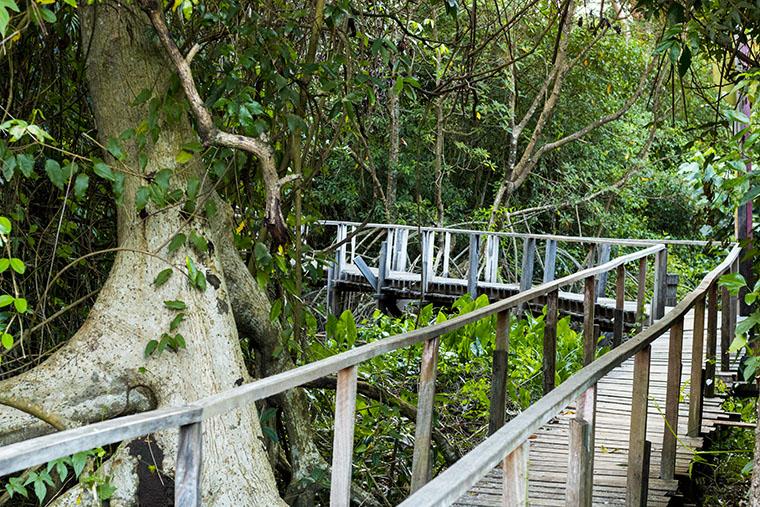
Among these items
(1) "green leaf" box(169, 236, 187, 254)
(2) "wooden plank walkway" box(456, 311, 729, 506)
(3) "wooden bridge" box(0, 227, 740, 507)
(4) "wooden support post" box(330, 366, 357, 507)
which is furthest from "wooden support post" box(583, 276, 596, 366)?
(4) "wooden support post" box(330, 366, 357, 507)

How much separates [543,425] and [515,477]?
172 cm

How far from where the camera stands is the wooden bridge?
5.60ft

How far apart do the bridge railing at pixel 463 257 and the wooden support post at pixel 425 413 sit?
23.4 feet

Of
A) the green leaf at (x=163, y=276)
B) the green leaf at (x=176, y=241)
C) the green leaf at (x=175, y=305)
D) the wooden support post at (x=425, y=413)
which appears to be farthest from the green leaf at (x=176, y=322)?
the wooden support post at (x=425, y=413)

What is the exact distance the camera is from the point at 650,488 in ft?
13.6

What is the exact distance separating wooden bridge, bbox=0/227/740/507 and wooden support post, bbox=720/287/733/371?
0.05 feet

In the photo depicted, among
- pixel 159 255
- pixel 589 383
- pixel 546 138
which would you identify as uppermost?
pixel 546 138

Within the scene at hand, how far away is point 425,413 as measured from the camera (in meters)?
3.78

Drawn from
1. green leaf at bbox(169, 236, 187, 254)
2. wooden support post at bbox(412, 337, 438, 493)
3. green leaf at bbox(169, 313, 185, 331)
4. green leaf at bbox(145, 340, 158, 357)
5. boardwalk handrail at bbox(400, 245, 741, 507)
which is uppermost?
green leaf at bbox(169, 236, 187, 254)

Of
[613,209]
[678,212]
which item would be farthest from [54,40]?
[678,212]

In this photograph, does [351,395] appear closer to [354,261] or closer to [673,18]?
[673,18]

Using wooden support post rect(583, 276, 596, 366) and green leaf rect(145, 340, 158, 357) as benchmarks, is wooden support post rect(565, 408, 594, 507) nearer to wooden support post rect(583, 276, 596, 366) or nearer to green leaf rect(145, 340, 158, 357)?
green leaf rect(145, 340, 158, 357)

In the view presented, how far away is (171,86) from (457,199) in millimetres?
13691

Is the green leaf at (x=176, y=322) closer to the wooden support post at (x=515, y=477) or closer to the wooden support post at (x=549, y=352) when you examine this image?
the wooden support post at (x=515, y=477)
